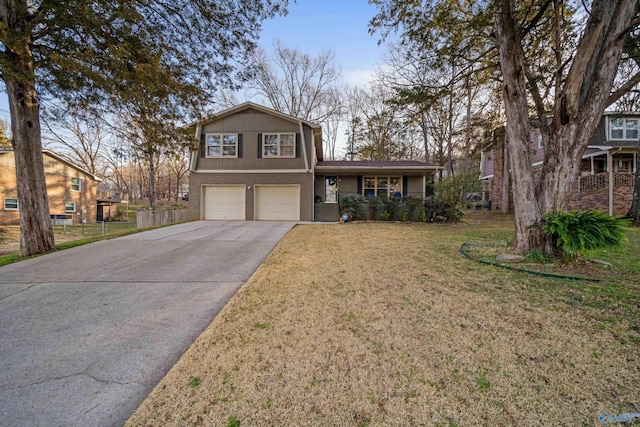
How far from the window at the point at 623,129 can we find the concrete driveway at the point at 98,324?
21.3 meters

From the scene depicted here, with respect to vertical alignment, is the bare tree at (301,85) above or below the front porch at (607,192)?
above

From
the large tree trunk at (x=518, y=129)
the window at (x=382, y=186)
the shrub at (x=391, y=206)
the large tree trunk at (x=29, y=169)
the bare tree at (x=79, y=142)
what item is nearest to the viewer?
the large tree trunk at (x=518, y=129)

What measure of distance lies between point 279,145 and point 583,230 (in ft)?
38.5

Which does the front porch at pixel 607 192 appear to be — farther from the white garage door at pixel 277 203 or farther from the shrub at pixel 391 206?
the white garage door at pixel 277 203

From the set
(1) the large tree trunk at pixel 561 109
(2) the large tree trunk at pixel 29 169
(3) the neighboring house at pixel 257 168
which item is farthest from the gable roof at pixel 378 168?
(2) the large tree trunk at pixel 29 169

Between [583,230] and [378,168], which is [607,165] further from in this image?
[583,230]

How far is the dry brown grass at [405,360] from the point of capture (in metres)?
1.64

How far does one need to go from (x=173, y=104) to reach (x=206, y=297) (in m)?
4.83

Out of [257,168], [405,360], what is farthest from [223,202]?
[405,360]

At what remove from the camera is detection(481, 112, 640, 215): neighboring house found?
44.2ft

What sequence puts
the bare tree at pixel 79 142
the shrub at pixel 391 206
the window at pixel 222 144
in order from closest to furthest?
the shrub at pixel 391 206, the window at pixel 222 144, the bare tree at pixel 79 142

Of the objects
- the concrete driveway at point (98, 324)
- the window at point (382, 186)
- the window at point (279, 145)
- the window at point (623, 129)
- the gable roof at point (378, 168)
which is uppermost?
the window at point (623, 129)

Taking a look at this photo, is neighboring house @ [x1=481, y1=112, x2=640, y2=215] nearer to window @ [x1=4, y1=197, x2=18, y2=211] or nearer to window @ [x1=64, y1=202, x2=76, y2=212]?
window @ [x1=4, y1=197, x2=18, y2=211]

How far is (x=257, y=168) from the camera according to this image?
1373 centimetres
